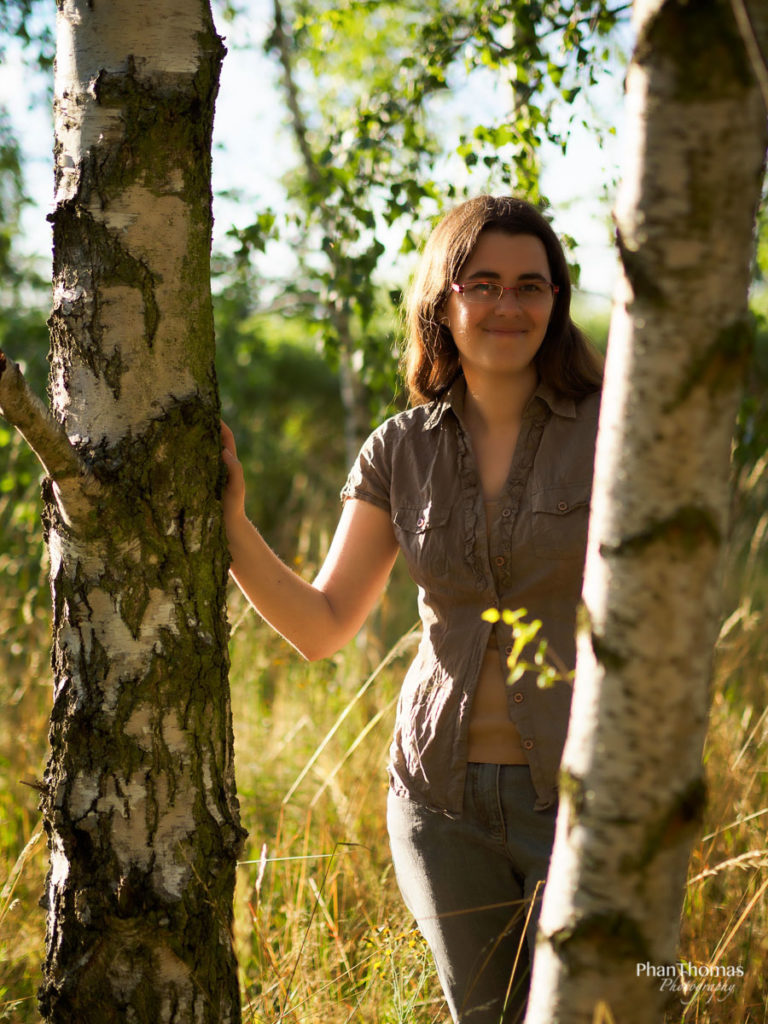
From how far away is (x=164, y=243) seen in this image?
138cm

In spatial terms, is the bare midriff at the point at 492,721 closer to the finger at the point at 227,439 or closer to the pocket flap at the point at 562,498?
the pocket flap at the point at 562,498

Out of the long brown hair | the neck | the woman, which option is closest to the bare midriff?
the woman

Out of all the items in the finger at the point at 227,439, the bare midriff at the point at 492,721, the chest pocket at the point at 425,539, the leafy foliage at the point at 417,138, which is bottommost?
the bare midriff at the point at 492,721

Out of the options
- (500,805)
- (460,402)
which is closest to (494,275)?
(460,402)

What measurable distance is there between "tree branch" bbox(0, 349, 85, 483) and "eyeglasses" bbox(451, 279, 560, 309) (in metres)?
0.82

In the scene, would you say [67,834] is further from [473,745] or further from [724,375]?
[724,375]

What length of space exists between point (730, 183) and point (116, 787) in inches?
43.3

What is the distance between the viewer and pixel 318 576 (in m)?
1.84

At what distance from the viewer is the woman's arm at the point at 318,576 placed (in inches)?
62.5

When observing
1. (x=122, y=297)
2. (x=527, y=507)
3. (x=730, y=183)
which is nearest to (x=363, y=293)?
(x=527, y=507)

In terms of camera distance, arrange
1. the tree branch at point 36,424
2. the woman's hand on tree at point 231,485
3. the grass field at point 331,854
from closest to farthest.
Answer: the tree branch at point 36,424 → the woman's hand on tree at point 231,485 → the grass field at point 331,854

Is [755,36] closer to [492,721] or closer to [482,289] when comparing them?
[482,289]

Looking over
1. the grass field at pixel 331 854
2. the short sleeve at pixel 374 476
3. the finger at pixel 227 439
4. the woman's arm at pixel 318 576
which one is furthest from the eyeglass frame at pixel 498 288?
the grass field at pixel 331 854

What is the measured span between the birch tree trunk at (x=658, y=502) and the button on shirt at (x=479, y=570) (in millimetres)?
700
